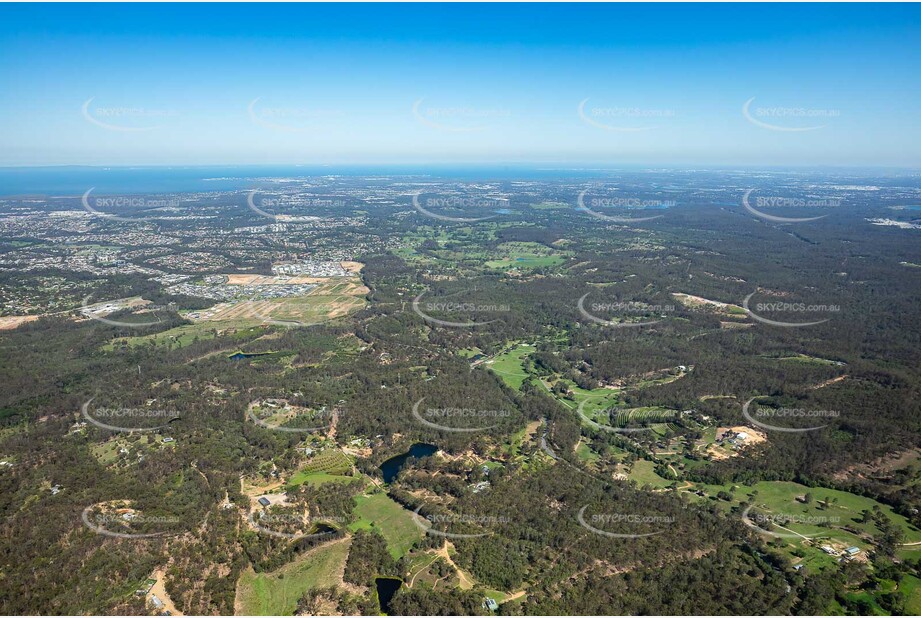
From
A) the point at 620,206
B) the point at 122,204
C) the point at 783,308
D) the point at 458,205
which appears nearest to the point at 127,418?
the point at 783,308

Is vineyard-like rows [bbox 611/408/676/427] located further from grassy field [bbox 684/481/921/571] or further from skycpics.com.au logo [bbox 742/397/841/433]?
grassy field [bbox 684/481/921/571]

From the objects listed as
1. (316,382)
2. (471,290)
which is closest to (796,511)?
(316,382)

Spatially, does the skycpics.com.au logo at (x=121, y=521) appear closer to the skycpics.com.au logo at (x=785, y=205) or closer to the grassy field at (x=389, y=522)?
the grassy field at (x=389, y=522)

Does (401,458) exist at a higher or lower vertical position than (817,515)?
higher

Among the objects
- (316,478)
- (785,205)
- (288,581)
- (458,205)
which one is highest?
(785,205)

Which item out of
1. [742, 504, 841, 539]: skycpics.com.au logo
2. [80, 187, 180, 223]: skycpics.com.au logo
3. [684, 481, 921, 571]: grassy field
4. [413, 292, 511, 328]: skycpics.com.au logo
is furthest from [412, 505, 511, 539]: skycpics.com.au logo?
[80, 187, 180, 223]: skycpics.com.au logo

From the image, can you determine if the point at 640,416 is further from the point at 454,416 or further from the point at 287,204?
the point at 287,204

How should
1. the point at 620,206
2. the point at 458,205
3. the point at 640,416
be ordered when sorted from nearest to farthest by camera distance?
the point at 640,416, the point at 458,205, the point at 620,206
